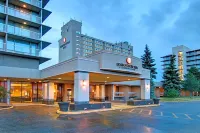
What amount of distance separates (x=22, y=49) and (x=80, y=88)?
1655cm

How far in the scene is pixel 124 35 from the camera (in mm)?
149625

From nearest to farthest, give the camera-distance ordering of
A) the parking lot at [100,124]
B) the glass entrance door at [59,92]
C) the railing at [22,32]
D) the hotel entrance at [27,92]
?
1. the parking lot at [100,124]
2. the railing at [22,32]
3. the hotel entrance at [27,92]
4. the glass entrance door at [59,92]

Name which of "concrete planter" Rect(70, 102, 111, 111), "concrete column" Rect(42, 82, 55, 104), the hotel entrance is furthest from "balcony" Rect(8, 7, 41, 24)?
"concrete planter" Rect(70, 102, 111, 111)

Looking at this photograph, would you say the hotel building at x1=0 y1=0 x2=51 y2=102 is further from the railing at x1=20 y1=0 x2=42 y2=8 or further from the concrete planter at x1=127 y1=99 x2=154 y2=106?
the concrete planter at x1=127 y1=99 x2=154 y2=106

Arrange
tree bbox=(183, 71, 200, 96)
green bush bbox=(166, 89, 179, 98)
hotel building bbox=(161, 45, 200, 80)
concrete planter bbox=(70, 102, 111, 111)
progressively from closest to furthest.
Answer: concrete planter bbox=(70, 102, 111, 111) → green bush bbox=(166, 89, 179, 98) → tree bbox=(183, 71, 200, 96) → hotel building bbox=(161, 45, 200, 80)

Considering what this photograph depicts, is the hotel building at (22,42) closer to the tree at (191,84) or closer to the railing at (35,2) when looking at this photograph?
the railing at (35,2)

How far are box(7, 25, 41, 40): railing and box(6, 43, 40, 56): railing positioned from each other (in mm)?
1768

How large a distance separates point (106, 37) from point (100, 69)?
15334 cm

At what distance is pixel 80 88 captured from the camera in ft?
58.4

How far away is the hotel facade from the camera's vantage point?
1902cm

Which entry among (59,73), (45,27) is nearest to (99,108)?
(59,73)

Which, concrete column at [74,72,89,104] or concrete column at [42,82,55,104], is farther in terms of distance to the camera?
concrete column at [42,82,55,104]

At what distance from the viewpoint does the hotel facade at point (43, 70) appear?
1902 centimetres

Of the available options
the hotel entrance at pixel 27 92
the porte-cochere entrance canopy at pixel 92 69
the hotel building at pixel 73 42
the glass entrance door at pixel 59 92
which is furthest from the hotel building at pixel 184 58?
the hotel entrance at pixel 27 92
